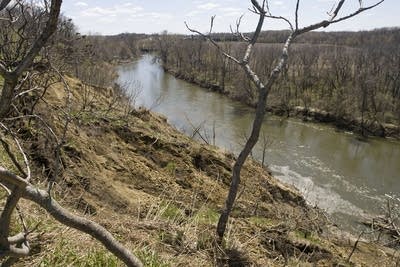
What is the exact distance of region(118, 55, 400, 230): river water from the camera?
17.4 m

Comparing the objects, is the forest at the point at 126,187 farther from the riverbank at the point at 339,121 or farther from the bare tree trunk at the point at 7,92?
the riverbank at the point at 339,121

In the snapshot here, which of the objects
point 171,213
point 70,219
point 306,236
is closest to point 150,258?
point 70,219

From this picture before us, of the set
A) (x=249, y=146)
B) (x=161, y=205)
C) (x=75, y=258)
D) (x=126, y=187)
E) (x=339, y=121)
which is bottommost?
(x=339, y=121)

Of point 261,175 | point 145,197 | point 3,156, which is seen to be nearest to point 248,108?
point 261,175

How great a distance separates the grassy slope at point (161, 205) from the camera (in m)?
3.87

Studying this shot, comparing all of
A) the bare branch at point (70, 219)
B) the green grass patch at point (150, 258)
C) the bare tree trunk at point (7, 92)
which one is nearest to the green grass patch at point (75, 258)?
the green grass patch at point (150, 258)

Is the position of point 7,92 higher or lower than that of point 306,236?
higher

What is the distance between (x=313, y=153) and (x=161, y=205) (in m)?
18.3

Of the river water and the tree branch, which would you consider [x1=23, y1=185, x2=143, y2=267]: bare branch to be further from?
the river water

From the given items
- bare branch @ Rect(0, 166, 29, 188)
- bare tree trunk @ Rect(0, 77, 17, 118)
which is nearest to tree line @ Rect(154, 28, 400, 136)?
bare branch @ Rect(0, 166, 29, 188)

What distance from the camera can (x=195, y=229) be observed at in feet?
15.5

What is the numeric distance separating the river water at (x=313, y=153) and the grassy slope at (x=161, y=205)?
519 centimetres

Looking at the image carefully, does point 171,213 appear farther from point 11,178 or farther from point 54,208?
point 11,178

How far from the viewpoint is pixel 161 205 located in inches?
245
